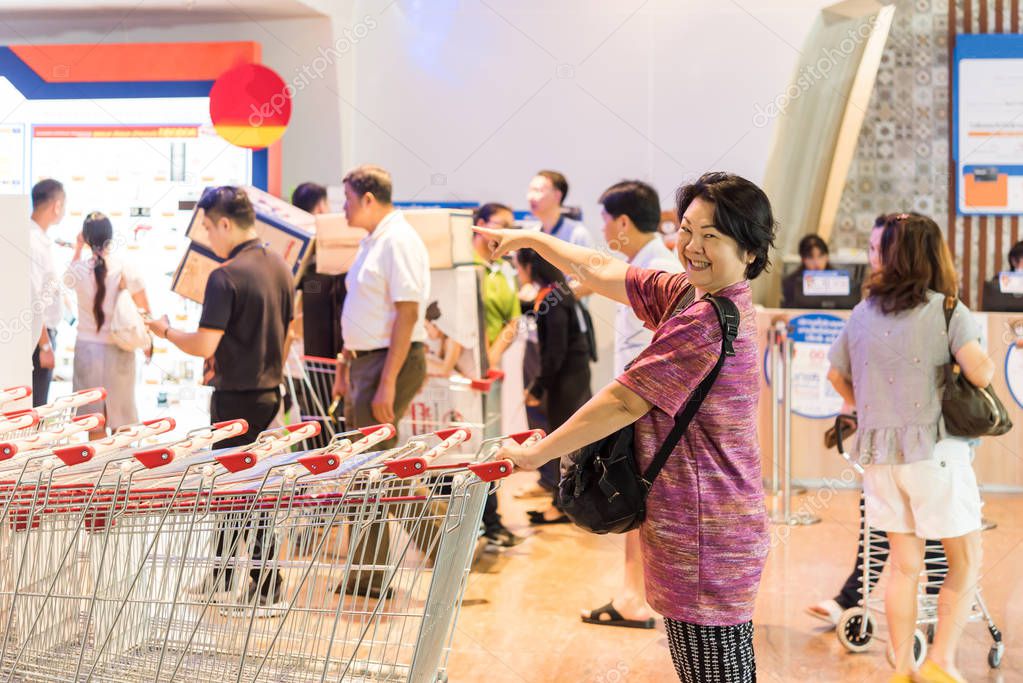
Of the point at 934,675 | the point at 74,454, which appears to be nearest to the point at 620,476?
the point at 74,454

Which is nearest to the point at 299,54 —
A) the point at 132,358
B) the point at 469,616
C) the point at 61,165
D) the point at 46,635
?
the point at 61,165

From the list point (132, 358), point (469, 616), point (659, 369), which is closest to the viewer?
point (659, 369)

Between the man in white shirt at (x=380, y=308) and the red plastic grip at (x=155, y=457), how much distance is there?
7.32 ft

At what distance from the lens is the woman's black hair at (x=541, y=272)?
5.32m

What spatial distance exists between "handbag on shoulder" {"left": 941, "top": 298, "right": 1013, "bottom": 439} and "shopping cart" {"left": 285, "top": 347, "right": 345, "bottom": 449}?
288 centimetres

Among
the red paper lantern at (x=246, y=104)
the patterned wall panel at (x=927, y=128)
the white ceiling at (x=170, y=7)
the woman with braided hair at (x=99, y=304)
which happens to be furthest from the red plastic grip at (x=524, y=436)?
the patterned wall panel at (x=927, y=128)

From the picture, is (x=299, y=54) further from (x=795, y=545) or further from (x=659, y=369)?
(x=659, y=369)

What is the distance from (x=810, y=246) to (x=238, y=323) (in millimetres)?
3896

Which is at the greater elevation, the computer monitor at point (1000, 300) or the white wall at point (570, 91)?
the white wall at point (570, 91)

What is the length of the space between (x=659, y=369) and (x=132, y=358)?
12.6 ft

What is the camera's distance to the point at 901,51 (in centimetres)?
757

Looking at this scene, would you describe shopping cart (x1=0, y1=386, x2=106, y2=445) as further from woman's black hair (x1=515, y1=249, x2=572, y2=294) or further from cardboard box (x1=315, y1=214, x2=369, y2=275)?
woman's black hair (x1=515, y1=249, x2=572, y2=294)

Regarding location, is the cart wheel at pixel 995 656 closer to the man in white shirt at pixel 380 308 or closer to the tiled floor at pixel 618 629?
the tiled floor at pixel 618 629

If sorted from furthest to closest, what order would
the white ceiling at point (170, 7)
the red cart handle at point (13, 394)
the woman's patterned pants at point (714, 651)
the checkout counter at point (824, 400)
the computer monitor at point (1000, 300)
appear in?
1. the computer monitor at point (1000, 300)
2. the checkout counter at point (824, 400)
3. the white ceiling at point (170, 7)
4. the red cart handle at point (13, 394)
5. the woman's patterned pants at point (714, 651)
